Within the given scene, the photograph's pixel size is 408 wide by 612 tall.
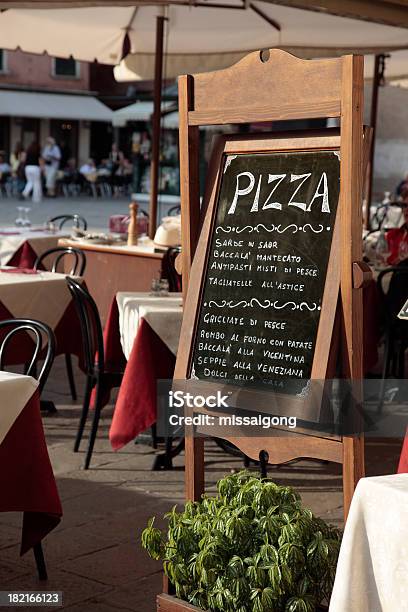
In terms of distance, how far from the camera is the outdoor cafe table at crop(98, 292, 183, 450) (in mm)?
5711

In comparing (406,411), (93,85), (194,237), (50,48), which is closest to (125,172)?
(93,85)

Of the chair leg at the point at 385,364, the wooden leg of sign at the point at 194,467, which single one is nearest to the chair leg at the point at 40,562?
the wooden leg of sign at the point at 194,467

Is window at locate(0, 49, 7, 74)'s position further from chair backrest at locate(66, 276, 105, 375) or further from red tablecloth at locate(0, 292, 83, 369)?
chair backrest at locate(66, 276, 105, 375)

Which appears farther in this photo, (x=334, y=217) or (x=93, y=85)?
(x=93, y=85)

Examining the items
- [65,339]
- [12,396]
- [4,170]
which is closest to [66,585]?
[12,396]

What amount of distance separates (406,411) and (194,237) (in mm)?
3847

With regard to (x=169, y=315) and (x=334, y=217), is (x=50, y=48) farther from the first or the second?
(x=334, y=217)

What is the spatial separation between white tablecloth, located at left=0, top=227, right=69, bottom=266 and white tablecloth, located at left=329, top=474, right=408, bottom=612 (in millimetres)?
6985

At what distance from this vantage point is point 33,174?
3150 centimetres

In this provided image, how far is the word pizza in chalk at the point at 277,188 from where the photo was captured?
3525 millimetres

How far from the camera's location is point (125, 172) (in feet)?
123

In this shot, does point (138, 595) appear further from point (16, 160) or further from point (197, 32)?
point (16, 160)

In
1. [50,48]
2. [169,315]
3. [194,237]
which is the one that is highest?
[50,48]

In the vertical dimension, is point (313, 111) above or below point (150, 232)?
above
